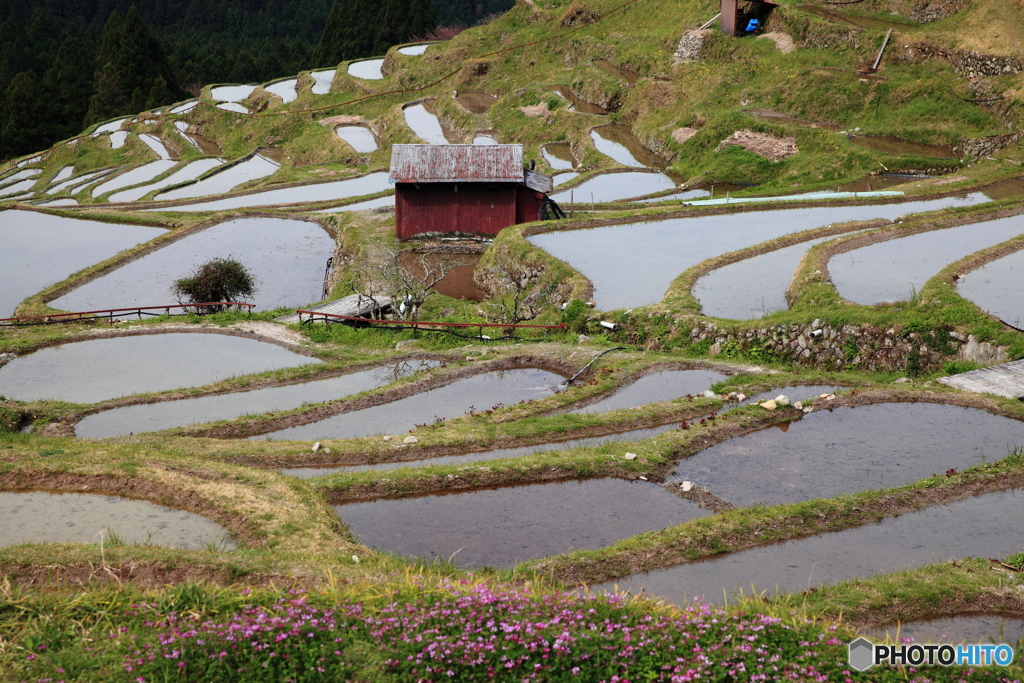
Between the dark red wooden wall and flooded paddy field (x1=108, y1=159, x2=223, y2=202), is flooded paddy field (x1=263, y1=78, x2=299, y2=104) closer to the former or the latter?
flooded paddy field (x1=108, y1=159, x2=223, y2=202)

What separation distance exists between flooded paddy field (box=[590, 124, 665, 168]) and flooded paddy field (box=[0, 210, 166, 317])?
26240mm

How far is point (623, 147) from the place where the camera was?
52.1 m

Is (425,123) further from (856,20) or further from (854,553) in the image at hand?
(854,553)

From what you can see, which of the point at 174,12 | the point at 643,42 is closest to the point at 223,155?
the point at 643,42

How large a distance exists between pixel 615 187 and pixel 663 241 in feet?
51.5

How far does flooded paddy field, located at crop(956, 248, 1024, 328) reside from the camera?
19047 mm

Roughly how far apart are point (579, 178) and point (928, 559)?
36.5m

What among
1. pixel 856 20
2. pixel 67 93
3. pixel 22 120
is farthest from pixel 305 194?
pixel 67 93

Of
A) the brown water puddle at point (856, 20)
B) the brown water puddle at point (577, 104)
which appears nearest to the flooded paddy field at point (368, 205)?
the brown water puddle at point (577, 104)

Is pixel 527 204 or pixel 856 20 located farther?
pixel 856 20

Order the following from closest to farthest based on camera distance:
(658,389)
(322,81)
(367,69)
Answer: (658,389), (322,81), (367,69)

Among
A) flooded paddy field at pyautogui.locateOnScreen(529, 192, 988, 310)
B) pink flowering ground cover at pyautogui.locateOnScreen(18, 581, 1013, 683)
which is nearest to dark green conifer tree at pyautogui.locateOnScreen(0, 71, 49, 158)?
flooded paddy field at pyautogui.locateOnScreen(529, 192, 988, 310)

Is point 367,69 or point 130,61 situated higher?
point 130,61

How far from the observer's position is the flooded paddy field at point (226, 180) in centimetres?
5291
